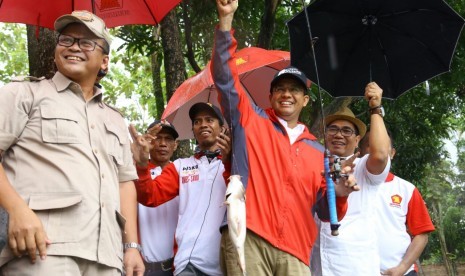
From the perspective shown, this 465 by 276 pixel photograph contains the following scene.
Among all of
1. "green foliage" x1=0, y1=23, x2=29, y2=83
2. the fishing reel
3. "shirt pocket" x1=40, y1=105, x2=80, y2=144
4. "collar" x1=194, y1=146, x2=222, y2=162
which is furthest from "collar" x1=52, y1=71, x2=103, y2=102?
"green foliage" x1=0, y1=23, x2=29, y2=83

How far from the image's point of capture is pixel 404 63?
19.5 ft

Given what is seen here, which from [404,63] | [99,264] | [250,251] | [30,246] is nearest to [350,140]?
[404,63]

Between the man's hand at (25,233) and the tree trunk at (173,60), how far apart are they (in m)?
5.57

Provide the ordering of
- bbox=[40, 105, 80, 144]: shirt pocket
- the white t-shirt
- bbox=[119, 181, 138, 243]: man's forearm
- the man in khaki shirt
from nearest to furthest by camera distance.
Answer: the man in khaki shirt, bbox=[40, 105, 80, 144]: shirt pocket, bbox=[119, 181, 138, 243]: man's forearm, the white t-shirt

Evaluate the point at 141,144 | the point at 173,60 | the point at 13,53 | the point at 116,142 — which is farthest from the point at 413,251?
the point at 13,53

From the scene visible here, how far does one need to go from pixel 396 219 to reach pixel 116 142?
3168 millimetres

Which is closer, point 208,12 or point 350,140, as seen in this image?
point 350,140

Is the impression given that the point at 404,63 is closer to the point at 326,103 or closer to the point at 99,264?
the point at 99,264

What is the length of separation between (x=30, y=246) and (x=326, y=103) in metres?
7.56

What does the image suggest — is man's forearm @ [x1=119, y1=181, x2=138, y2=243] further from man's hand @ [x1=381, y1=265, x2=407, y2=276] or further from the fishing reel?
man's hand @ [x1=381, y1=265, x2=407, y2=276]

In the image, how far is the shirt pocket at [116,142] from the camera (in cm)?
395

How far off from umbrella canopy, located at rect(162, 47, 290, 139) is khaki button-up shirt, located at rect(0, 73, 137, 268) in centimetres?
237

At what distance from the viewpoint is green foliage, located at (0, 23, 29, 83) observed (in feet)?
62.8

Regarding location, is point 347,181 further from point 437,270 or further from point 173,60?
point 437,270
